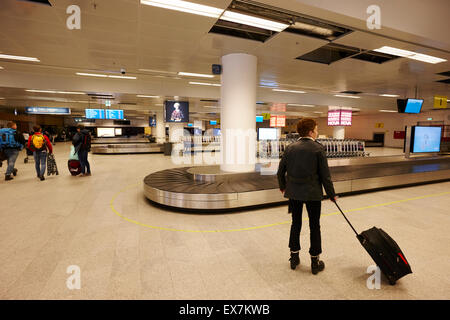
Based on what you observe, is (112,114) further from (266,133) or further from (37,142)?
(266,133)

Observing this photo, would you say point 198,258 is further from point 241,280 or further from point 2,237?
point 2,237

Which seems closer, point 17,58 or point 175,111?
point 17,58

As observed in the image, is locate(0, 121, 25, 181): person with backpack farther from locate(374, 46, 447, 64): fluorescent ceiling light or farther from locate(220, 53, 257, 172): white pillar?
locate(374, 46, 447, 64): fluorescent ceiling light

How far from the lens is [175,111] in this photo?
45.4 ft

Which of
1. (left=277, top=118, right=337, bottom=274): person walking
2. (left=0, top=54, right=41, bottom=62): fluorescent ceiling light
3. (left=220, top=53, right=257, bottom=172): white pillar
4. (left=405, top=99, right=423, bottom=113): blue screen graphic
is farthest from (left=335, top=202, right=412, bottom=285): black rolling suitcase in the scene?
(left=405, top=99, right=423, bottom=113): blue screen graphic

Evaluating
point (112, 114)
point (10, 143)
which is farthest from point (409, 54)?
point (112, 114)

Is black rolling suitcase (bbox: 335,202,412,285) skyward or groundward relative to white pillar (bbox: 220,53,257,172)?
groundward

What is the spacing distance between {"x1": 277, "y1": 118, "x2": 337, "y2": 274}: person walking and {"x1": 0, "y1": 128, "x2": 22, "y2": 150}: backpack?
9166 mm

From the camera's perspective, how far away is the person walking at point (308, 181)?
257 cm

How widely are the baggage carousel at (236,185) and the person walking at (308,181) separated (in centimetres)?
221

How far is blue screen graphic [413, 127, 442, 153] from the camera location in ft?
30.3

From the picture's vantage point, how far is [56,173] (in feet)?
28.6

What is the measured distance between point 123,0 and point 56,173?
7.45 m

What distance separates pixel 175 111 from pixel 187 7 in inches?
397
